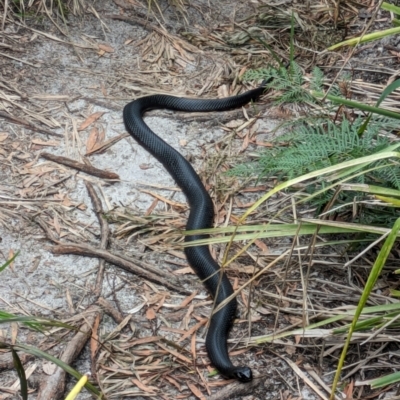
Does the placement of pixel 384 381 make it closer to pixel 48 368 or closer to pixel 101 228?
pixel 48 368

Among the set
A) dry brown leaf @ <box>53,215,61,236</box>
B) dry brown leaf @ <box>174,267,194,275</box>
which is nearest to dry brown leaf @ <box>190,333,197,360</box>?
dry brown leaf @ <box>174,267,194,275</box>

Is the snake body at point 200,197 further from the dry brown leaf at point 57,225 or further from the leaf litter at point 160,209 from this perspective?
the dry brown leaf at point 57,225

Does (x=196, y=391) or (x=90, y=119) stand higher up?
(x=90, y=119)

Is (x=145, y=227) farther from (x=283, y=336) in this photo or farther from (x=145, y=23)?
(x=145, y=23)

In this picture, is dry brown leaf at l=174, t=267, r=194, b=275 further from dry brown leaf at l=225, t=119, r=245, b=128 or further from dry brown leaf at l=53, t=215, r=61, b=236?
dry brown leaf at l=225, t=119, r=245, b=128

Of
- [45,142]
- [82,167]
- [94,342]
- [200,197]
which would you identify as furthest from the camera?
[45,142]

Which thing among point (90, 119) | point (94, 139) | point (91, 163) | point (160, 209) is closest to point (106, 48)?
point (90, 119)
